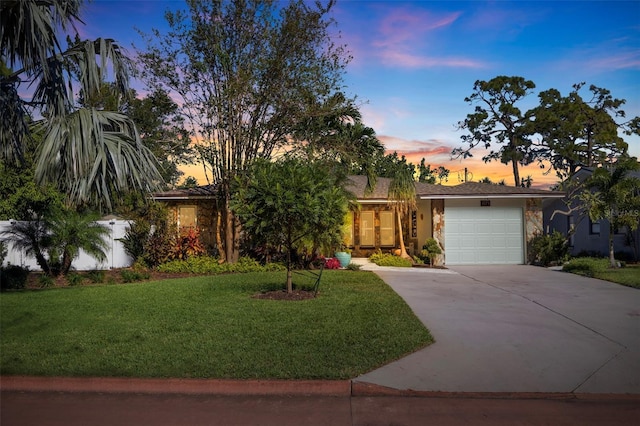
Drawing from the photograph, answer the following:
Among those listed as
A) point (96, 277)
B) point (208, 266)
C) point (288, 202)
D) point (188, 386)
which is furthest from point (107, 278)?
point (188, 386)

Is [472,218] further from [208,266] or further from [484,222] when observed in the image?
[208,266]

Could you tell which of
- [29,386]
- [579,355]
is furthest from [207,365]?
[579,355]

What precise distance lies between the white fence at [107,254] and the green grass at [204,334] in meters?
4.77

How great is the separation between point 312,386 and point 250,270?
1172 centimetres

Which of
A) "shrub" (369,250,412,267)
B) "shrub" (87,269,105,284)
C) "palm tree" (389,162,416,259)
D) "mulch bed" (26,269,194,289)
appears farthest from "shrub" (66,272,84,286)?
"palm tree" (389,162,416,259)

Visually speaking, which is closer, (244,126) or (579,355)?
(579,355)

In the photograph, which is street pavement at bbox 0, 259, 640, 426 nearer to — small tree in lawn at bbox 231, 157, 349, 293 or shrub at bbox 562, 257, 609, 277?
small tree in lawn at bbox 231, 157, 349, 293

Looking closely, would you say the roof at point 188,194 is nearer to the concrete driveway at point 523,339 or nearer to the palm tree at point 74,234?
the palm tree at point 74,234

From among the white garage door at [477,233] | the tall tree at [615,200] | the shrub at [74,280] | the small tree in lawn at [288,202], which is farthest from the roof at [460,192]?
the shrub at [74,280]

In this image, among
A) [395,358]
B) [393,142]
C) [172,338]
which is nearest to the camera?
[395,358]

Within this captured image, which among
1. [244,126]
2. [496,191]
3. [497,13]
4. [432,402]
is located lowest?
[432,402]

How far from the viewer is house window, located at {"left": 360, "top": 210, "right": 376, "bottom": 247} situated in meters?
22.0

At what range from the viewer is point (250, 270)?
1706cm

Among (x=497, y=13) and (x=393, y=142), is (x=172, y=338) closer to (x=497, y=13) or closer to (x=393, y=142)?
(x=497, y=13)
